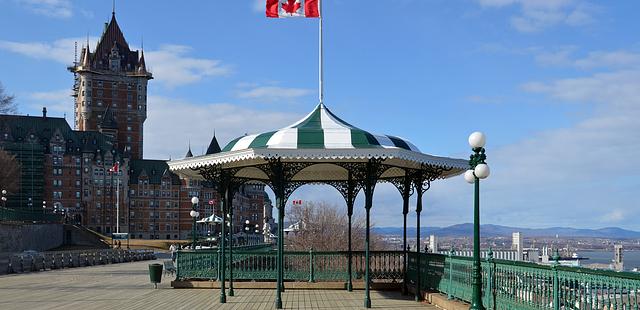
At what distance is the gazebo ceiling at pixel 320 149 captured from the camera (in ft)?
58.2

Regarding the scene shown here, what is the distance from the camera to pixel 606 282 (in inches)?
373

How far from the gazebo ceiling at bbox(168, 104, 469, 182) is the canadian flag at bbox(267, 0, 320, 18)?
277cm

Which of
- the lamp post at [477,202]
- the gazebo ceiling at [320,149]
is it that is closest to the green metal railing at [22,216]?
the gazebo ceiling at [320,149]

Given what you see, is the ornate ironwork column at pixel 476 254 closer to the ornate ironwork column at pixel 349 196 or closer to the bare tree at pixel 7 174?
the ornate ironwork column at pixel 349 196

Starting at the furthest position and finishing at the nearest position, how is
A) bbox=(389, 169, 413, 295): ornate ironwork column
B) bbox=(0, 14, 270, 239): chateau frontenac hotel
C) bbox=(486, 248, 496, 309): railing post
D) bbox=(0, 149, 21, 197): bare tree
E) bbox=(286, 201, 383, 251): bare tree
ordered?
1. bbox=(0, 14, 270, 239): chateau frontenac hotel
2. bbox=(0, 149, 21, 197): bare tree
3. bbox=(286, 201, 383, 251): bare tree
4. bbox=(389, 169, 413, 295): ornate ironwork column
5. bbox=(486, 248, 496, 309): railing post

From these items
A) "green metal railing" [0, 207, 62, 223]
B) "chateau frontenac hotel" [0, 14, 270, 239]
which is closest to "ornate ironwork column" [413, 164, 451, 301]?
"green metal railing" [0, 207, 62, 223]

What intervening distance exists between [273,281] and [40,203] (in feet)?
388

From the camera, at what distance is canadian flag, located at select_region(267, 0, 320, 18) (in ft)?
69.9

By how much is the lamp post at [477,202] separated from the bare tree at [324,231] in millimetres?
29661

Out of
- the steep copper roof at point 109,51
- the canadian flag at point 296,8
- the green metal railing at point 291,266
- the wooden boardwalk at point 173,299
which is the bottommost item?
the wooden boardwalk at point 173,299

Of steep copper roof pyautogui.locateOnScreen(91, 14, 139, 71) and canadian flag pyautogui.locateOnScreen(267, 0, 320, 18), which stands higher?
steep copper roof pyautogui.locateOnScreen(91, 14, 139, 71)

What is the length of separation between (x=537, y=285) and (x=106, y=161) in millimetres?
139001


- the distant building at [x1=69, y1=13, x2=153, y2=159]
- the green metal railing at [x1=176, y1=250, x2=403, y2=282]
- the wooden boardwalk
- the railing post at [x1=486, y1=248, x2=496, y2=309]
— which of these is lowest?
the wooden boardwalk

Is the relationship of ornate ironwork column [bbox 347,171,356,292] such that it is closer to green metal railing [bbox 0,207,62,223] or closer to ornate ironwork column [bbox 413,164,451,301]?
ornate ironwork column [bbox 413,164,451,301]
